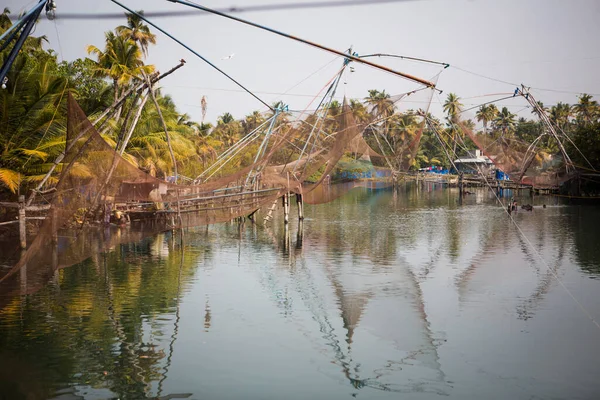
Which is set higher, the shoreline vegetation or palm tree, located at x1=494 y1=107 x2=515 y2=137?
palm tree, located at x1=494 y1=107 x2=515 y2=137

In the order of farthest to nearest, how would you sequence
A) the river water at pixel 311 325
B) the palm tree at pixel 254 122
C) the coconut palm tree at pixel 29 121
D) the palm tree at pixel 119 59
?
the palm tree at pixel 254 122
the palm tree at pixel 119 59
the coconut palm tree at pixel 29 121
the river water at pixel 311 325

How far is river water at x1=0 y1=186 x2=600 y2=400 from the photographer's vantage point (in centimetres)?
677

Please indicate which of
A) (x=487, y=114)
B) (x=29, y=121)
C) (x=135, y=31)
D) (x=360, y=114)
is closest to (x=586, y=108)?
(x=487, y=114)

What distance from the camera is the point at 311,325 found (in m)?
9.05

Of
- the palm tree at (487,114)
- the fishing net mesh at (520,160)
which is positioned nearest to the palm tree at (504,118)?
the palm tree at (487,114)

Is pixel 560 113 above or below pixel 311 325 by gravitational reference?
above

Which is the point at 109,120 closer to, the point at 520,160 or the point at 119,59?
the point at 119,59

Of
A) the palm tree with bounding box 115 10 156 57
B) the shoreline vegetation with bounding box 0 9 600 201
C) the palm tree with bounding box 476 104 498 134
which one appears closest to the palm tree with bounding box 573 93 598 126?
the palm tree with bounding box 476 104 498 134

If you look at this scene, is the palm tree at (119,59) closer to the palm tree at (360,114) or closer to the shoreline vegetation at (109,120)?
the shoreline vegetation at (109,120)

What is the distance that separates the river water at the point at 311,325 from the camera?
6.77 m

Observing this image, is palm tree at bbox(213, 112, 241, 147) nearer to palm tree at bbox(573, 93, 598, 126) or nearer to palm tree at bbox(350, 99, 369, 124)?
palm tree at bbox(350, 99, 369, 124)

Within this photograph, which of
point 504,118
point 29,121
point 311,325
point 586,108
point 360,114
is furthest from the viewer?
point 504,118

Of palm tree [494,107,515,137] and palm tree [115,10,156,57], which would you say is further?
palm tree [494,107,515,137]

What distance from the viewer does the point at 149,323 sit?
9047 millimetres
